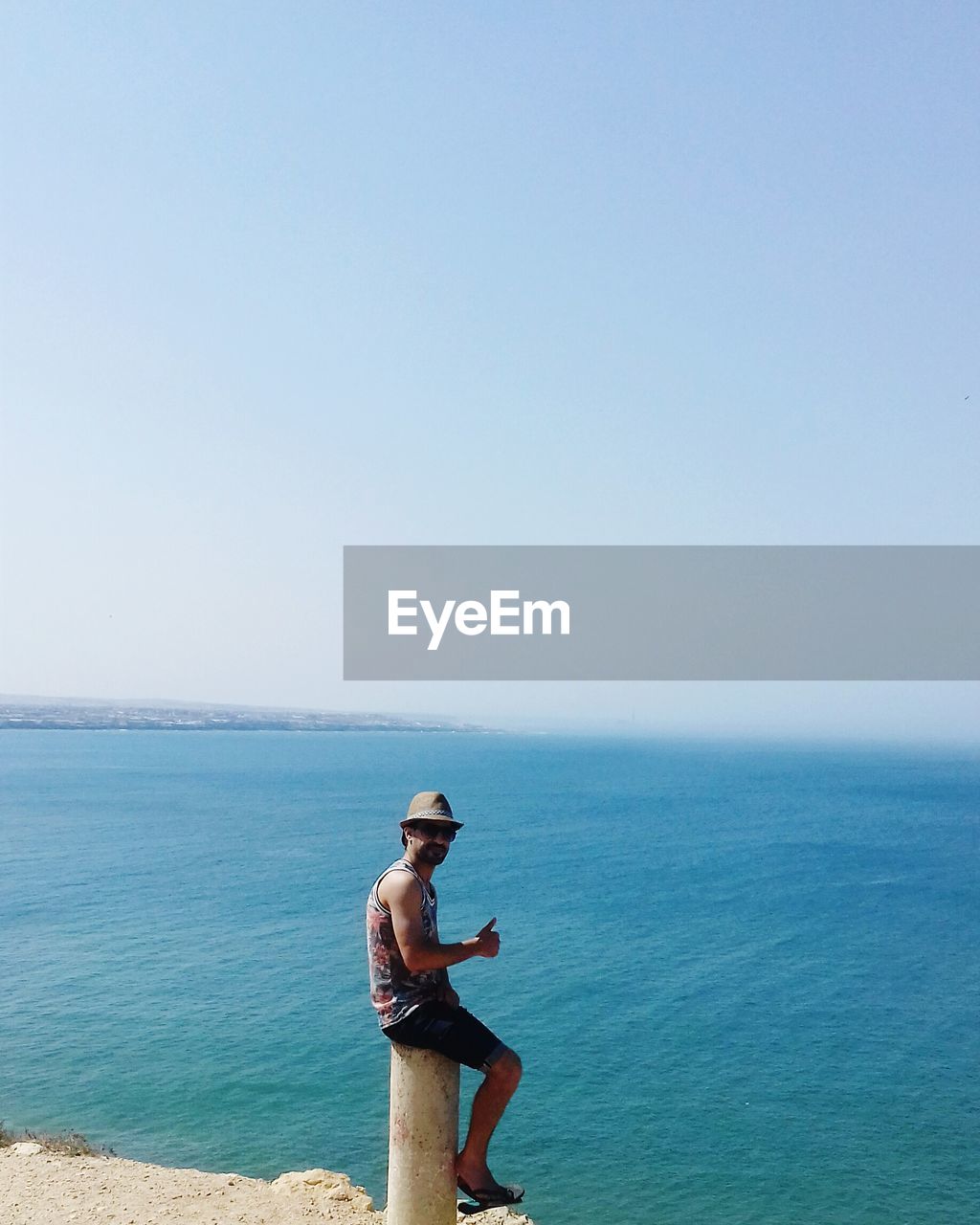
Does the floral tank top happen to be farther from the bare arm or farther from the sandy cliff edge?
the sandy cliff edge

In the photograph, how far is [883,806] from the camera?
10738 centimetres

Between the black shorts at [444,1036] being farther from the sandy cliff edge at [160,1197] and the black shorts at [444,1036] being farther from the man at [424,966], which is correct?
the sandy cliff edge at [160,1197]

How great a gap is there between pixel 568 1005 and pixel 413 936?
30.2m

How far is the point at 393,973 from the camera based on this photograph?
527 centimetres

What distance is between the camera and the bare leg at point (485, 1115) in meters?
5.36

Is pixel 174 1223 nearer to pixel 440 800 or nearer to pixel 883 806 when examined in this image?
pixel 440 800

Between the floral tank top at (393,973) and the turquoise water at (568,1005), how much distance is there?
15446 mm

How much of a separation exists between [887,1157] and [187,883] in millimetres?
41679

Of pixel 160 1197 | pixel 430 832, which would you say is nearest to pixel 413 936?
pixel 430 832

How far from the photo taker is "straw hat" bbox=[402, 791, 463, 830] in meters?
5.29

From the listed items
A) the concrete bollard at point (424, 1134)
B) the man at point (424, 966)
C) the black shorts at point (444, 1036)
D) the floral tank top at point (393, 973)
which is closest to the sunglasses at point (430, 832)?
the man at point (424, 966)

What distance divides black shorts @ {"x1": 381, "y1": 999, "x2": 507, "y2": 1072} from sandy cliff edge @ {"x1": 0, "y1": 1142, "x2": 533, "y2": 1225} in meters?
3.42

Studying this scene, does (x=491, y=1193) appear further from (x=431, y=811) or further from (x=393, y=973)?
(x=431, y=811)

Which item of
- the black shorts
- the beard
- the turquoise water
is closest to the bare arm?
the beard
